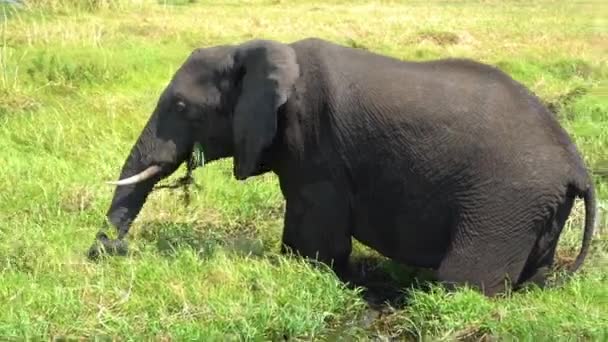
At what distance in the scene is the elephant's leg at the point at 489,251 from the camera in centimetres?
577

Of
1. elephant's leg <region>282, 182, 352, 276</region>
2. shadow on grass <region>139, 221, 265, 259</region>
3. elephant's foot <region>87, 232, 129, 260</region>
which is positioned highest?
elephant's leg <region>282, 182, 352, 276</region>

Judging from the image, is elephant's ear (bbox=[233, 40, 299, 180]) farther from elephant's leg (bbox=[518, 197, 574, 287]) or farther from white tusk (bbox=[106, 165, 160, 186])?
elephant's leg (bbox=[518, 197, 574, 287])

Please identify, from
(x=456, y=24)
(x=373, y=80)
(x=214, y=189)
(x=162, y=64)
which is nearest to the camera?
(x=373, y=80)

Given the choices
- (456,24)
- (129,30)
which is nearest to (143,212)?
(129,30)

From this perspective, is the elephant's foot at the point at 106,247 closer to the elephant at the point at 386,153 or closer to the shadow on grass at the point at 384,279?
the elephant at the point at 386,153

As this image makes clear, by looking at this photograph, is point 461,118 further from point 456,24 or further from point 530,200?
point 456,24

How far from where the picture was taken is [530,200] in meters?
5.72

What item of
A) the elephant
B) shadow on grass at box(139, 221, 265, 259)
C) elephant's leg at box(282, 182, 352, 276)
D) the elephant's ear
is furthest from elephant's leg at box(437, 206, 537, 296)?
shadow on grass at box(139, 221, 265, 259)

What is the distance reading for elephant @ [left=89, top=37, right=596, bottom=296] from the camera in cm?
579

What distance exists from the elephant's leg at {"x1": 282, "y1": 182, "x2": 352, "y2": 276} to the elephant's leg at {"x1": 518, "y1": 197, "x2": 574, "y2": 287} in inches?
48.0

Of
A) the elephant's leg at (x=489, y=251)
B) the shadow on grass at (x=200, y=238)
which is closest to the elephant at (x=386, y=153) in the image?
the elephant's leg at (x=489, y=251)

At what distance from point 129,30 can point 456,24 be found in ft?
31.7

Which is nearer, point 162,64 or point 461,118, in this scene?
point 461,118

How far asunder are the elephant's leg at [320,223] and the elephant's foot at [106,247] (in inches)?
Answer: 47.8
